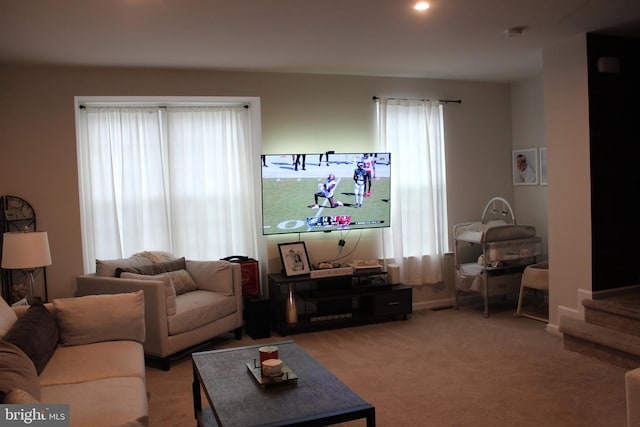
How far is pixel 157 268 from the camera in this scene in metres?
4.77

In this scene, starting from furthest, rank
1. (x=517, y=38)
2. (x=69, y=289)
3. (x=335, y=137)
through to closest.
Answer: (x=335, y=137)
(x=69, y=289)
(x=517, y=38)

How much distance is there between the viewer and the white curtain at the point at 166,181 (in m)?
5.11

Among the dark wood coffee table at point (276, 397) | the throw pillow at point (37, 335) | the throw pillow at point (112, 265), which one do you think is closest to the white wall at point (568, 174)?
the dark wood coffee table at point (276, 397)

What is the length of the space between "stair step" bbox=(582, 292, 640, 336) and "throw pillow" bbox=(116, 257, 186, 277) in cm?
358

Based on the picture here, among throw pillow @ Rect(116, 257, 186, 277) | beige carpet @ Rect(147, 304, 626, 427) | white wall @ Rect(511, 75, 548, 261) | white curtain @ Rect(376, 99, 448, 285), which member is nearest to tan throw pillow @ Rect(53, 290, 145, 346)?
beige carpet @ Rect(147, 304, 626, 427)

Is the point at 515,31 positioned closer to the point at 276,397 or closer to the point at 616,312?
the point at 616,312

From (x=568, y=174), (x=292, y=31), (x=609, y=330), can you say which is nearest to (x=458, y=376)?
(x=609, y=330)

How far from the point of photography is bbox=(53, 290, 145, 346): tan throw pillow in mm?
3271

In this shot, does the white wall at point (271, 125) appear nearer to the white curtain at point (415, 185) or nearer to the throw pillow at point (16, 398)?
the white curtain at point (415, 185)

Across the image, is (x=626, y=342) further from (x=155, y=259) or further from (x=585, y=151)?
(x=155, y=259)

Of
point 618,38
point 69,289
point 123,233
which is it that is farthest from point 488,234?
point 69,289

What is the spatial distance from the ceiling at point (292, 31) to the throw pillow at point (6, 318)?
Result: 5.89ft

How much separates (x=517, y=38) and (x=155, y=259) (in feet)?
12.1

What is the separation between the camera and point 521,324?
511 cm
